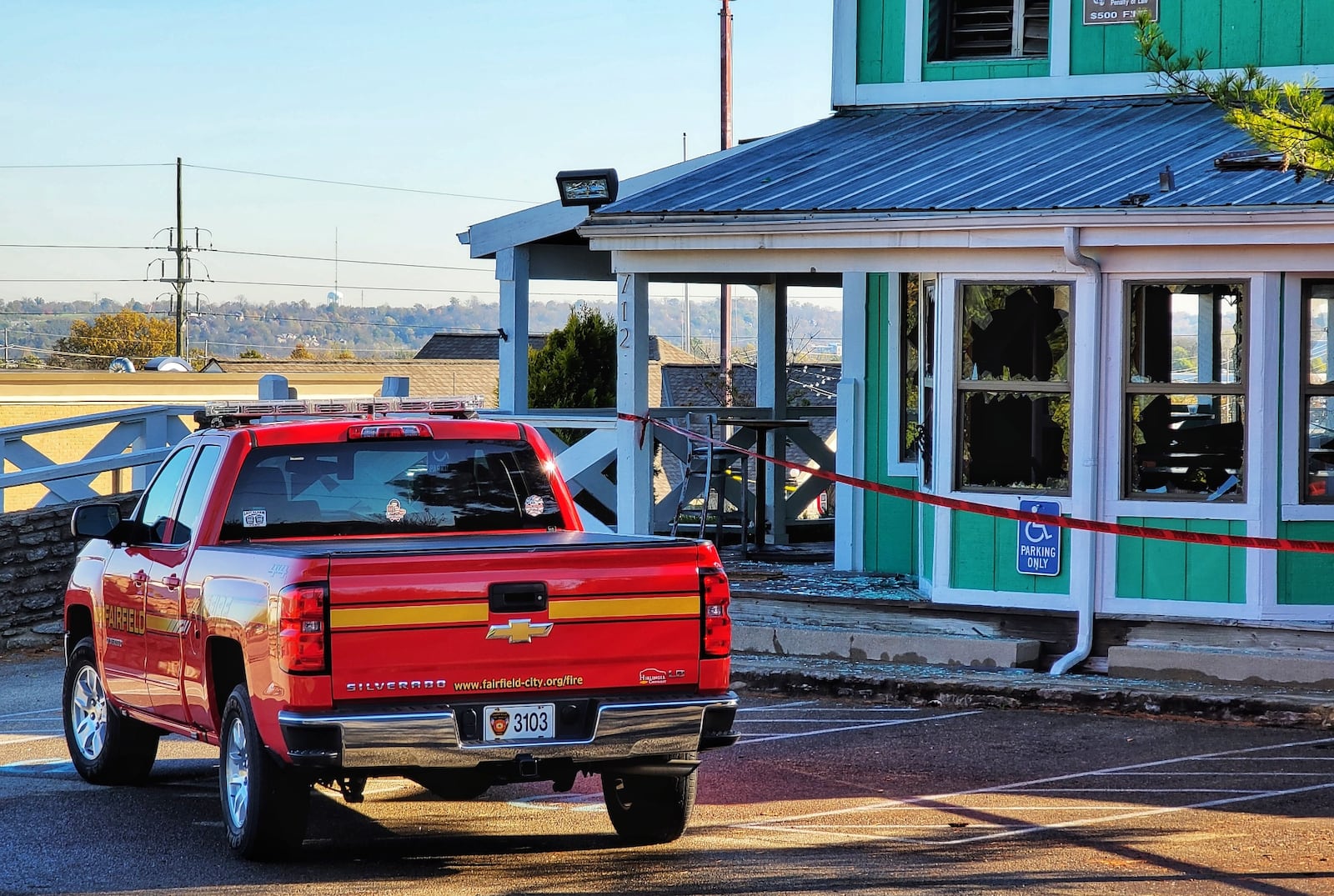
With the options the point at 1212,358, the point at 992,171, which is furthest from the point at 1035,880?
the point at 992,171

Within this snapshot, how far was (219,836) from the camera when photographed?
7457 millimetres

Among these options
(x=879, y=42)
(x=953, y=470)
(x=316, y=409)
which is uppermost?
(x=879, y=42)

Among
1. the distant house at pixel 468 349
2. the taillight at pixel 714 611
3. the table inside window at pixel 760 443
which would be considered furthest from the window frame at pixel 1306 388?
the distant house at pixel 468 349

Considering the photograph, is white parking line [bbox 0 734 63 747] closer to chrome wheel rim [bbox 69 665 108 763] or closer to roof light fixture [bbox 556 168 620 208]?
chrome wheel rim [bbox 69 665 108 763]

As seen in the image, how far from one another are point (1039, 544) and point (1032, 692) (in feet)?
4.41

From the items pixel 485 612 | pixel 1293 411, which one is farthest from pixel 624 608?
Answer: pixel 1293 411

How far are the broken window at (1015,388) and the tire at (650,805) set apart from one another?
16.8 ft

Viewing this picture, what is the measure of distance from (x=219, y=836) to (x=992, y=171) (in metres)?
7.37

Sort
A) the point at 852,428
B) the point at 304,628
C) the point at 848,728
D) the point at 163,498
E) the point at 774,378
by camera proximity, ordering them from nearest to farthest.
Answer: the point at 304,628, the point at 163,498, the point at 848,728, the point at 852,428, the point at 774,378

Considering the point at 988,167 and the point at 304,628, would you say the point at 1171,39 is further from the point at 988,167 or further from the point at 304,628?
the point at 304,628

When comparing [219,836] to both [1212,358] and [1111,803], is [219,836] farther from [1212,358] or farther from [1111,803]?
[1212,358]

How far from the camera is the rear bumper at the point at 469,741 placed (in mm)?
6344

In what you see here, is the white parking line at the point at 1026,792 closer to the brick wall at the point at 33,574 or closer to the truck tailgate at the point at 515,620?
the truck tailgate at the point at 515,620

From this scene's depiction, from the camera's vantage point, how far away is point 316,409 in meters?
8.37
